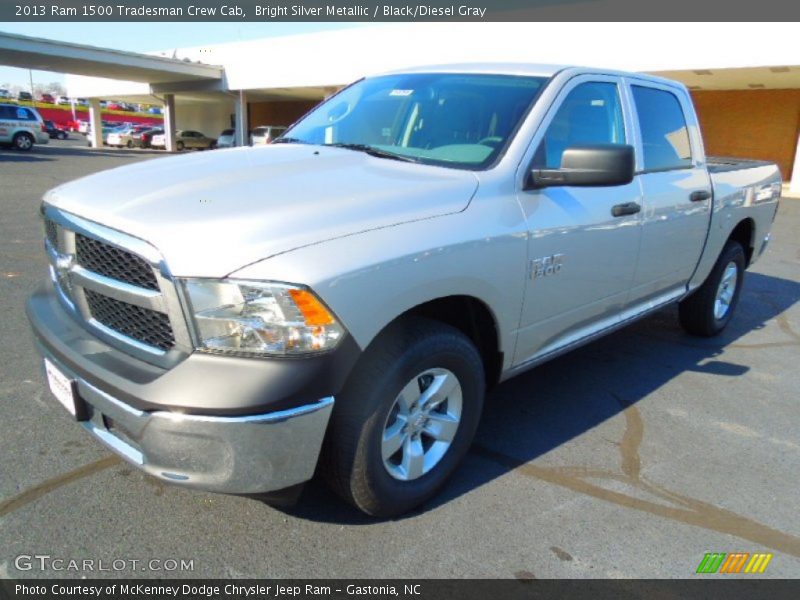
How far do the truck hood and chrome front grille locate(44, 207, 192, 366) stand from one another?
0.20 ft

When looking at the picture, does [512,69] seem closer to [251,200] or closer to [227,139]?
[251,200]

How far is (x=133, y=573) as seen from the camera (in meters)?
2.33

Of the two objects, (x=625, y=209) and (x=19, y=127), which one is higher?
(x=625, y=209)

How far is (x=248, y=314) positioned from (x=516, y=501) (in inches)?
63.3

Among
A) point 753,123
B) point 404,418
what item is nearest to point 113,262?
point 404,418

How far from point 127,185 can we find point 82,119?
80.5 metres

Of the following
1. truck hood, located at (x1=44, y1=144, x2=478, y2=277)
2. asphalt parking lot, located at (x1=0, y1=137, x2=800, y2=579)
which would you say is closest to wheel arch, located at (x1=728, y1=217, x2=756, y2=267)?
asphalt parking lot, located at (x1=0, y1=137, x2=800, y2=579)

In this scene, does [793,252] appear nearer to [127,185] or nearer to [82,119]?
[127,185]

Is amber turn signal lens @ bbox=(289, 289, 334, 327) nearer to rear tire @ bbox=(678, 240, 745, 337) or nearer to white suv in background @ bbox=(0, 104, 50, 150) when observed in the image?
rear tire @ bbox=(678, 240, 745, 337)

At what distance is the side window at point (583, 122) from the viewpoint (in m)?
3.21

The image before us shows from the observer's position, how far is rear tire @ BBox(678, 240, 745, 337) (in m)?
5.23

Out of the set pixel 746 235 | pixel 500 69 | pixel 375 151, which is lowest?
pixel 746 235

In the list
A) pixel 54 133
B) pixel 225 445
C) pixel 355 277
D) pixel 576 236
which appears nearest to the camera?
pixel 225 445

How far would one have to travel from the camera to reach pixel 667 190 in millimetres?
4051
